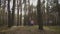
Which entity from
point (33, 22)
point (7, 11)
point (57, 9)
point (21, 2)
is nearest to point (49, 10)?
point (57, 9)

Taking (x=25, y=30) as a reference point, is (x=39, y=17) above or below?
above

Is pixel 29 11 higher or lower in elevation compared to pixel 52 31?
higher

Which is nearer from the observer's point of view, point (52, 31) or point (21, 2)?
point (52, 31)

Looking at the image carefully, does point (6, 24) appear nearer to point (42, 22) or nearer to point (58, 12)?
point (42, 22)

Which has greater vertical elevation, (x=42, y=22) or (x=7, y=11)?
(x=7, y=11)

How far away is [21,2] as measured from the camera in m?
3.18

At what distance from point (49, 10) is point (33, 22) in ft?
1.64

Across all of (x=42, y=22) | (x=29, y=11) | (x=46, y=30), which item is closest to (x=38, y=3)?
(x=29, y=11)

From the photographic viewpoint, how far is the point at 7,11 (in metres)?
3.14

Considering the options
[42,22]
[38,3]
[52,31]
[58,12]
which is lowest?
[52,31]

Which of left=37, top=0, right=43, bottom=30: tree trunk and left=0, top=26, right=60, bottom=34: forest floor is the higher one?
left=37, top=0, right=43, bottom=30: tree trunk

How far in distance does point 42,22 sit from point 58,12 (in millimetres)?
457

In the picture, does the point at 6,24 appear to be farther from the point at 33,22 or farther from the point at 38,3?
the point at 38,3

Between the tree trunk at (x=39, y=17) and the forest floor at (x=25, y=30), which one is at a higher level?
the tree trunk at (x=39, y=17)
